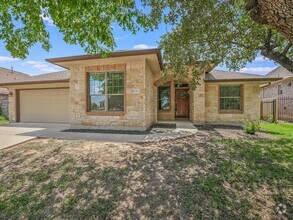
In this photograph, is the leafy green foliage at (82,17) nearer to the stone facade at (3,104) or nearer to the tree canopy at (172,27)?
the tree canopy at (172,27)

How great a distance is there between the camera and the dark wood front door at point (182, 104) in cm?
1383

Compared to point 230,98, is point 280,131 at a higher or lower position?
lower

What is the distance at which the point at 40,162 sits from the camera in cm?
445

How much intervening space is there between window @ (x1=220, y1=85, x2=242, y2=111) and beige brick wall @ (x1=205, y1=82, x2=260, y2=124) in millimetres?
363

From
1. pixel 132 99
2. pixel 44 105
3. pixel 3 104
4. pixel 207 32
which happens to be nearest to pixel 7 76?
pixel 3 104

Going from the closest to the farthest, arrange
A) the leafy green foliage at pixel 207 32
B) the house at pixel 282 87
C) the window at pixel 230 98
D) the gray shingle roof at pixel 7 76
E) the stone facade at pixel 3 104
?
the leafy green foliage at pixel 207 32 → the window at pixel 230 98 → the house at pixel 282 87 → the stone facade at pixel 3 104 → the gray shingle roof at pixel 7 76

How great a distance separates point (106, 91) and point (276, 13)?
299 inches

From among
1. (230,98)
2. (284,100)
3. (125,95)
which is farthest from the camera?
(284,100)

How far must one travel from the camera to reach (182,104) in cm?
1400

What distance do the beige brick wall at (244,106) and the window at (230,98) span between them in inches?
14.3

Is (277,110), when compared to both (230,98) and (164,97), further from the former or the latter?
(164,97)

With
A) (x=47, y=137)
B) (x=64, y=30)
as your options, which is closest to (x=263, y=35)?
(x=64, y=30)

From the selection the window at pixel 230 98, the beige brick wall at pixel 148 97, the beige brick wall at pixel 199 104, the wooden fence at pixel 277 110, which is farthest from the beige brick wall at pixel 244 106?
the beige brick wall at pixel 148 97

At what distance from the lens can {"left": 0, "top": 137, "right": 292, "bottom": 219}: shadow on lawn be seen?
278 cm
